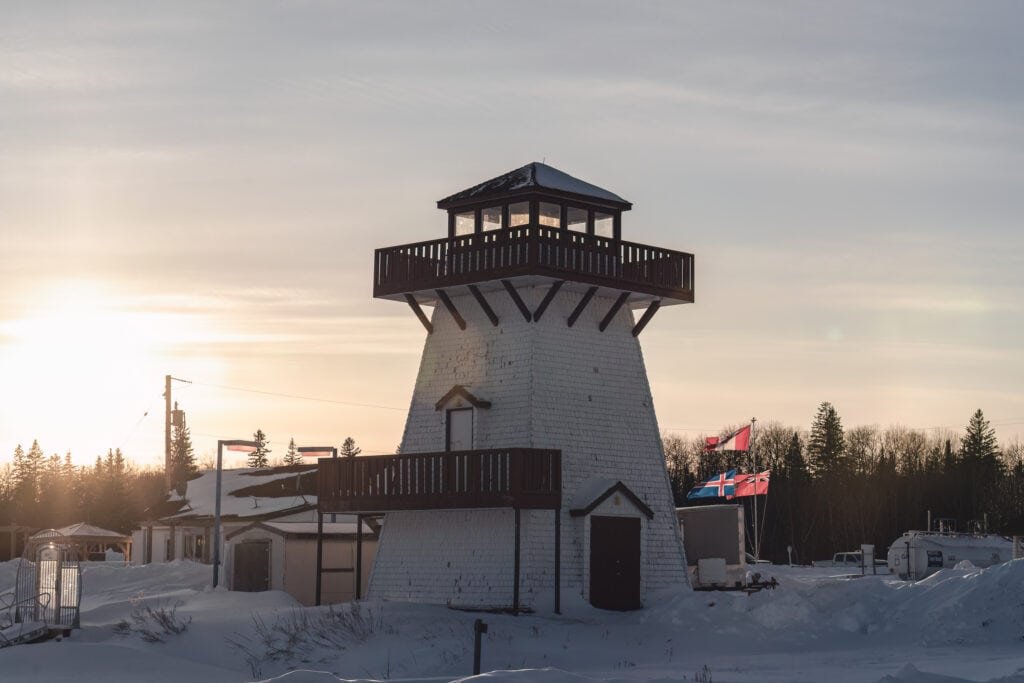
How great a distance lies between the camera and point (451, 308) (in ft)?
152

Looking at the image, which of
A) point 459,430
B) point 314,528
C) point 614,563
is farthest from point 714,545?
point 314,528

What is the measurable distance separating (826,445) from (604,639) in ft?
305

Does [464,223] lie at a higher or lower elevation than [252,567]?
higher

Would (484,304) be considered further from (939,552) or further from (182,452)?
(182,452)

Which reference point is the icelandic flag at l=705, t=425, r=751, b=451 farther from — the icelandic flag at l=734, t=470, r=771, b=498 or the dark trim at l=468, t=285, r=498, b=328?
the dark trim at l=468, t=285, r=498, b=328

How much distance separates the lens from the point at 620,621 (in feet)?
136

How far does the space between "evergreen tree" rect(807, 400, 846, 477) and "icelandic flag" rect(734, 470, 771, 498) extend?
6221cm

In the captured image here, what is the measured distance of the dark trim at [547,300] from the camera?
44031 mm

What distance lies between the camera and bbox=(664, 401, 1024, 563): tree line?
115625mm

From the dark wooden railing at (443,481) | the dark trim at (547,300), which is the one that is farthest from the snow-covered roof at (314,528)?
the dark trim at (547,300)

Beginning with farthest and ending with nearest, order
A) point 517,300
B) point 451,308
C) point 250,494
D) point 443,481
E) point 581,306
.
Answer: point 250,494 → point 451,308 → point 581,306 → point 517,300 → point 443,481

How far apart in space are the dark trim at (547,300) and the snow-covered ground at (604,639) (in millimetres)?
8407

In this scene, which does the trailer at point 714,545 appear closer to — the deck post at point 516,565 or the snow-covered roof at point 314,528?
the deck post at point 516,565

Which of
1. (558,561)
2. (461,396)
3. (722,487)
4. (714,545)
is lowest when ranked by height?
(558,561)
